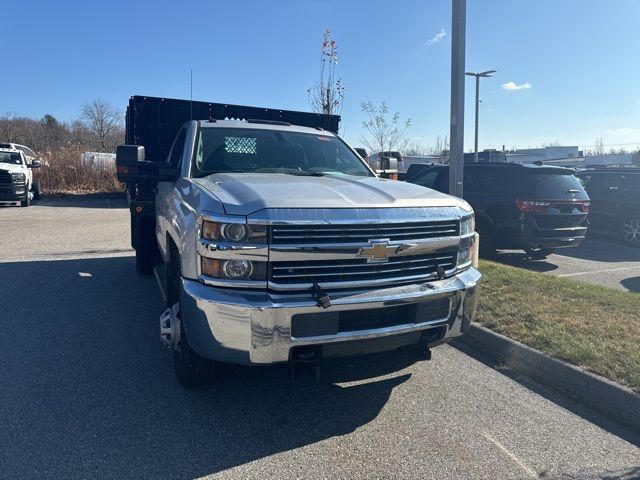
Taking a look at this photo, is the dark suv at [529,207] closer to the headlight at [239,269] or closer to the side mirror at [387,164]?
the side mirror at [387,164]

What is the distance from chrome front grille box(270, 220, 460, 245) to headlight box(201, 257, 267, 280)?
0.18 metres

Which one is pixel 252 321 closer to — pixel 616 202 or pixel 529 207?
pixel 529 207

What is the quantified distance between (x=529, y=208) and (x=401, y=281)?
6225 mm

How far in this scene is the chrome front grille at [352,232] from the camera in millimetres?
3023

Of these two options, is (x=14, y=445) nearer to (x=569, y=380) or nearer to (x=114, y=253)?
(x=569, y=380)

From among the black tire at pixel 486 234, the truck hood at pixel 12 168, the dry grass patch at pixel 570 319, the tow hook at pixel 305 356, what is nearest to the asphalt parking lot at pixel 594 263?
the black tire at pixel 486 234

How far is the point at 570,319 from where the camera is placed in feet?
16.9

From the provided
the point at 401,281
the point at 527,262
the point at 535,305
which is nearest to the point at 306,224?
the point at 401,281

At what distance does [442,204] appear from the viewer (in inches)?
143

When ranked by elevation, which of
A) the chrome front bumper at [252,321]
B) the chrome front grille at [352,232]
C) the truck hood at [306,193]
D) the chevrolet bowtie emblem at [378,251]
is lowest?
the chrome front bumper at [252,321]

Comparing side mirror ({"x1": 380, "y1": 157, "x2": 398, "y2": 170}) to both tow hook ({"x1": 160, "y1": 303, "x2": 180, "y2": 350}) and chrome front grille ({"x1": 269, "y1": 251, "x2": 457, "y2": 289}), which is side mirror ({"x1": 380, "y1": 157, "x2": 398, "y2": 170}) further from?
tow hook ({"x1": 160, "y1": 303, "x2": 180, "y2": 350})

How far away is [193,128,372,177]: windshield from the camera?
451cm

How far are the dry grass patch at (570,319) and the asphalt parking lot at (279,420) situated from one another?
1.51ft

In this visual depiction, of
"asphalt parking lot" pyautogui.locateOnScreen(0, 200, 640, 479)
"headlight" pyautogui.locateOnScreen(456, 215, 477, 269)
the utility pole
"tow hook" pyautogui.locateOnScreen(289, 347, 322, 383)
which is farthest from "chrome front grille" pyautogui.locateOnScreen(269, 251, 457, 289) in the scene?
the utility pole
